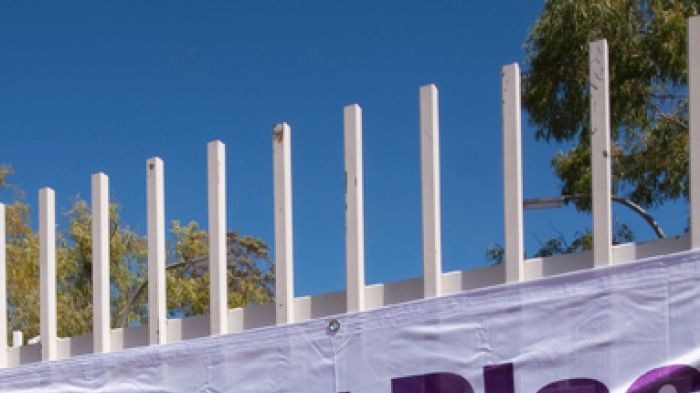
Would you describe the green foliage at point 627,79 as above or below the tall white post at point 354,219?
above

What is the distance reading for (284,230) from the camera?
4.73 meters

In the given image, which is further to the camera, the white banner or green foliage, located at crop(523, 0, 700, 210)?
green foliage, located at crop(523, 0, 700, 210)

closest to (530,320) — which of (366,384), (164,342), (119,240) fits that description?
(366,384)

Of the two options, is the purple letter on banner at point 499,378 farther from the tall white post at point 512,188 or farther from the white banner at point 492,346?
the tall white post at point 512,188

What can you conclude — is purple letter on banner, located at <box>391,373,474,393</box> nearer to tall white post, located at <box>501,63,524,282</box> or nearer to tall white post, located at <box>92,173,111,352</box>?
tall white post, located at <box>501,63,524,282</box>

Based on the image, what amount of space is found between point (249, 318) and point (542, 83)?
233 inches

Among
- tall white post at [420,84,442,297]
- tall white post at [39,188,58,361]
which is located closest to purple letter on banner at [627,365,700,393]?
tall white post at [420,84,442,297]

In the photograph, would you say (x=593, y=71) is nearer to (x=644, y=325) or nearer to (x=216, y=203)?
(x=644, y=325)

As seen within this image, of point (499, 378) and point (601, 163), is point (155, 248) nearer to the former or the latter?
point (499, 378)

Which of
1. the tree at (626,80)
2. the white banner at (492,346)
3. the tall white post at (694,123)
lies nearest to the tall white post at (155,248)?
the white banner at (492,346)

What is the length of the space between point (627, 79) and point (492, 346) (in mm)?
6253

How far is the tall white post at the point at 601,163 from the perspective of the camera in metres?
4.04

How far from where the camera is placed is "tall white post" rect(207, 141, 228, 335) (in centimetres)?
489

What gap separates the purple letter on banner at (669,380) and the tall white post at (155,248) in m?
2.07
